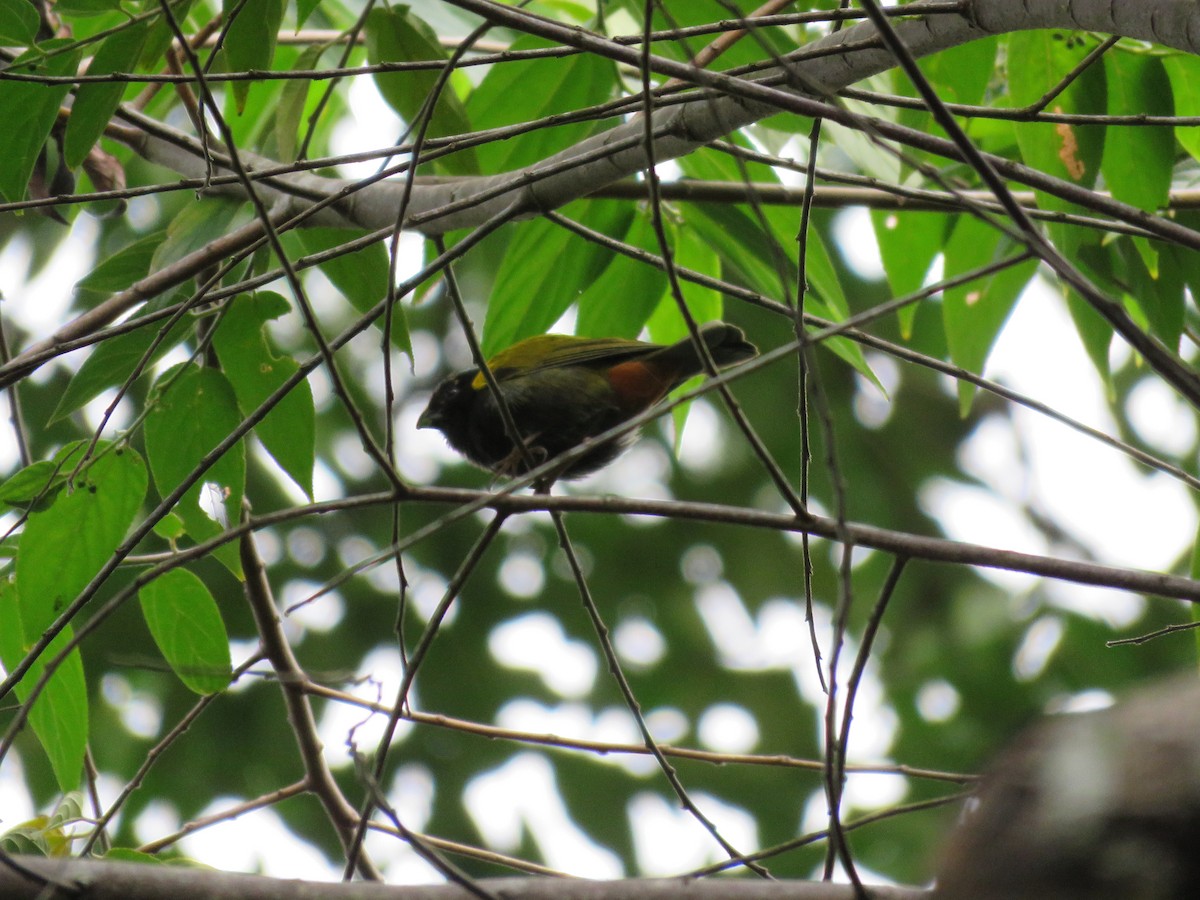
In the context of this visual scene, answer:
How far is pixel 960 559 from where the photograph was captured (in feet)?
5.85

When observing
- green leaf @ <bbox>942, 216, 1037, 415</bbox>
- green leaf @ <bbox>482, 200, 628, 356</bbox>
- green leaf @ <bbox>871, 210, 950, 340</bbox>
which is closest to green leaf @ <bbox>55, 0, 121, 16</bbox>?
green leaf @ <bbox>482, 200, 628, 356</bbox>

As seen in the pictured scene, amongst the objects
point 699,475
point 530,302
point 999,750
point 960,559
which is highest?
point 699,475

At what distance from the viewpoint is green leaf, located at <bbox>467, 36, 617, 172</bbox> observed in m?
3.54

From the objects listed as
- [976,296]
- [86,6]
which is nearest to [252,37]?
[86,6]

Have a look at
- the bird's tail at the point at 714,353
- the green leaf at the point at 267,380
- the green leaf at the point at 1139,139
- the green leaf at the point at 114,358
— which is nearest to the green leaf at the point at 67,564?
the green leaf at the point at 114,358

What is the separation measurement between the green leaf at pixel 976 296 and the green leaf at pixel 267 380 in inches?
86.1

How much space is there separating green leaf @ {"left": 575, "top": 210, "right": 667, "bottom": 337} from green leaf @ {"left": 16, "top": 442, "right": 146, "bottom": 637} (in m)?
1.57

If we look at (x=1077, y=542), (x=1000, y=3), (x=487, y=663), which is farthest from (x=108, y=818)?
(x=1077, y=542)

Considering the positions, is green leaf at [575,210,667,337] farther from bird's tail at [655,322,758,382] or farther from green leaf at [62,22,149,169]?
green leaf at [62,22,149,169]

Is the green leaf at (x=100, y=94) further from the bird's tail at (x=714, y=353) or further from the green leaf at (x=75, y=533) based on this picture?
the bird's tail at (x=714, y=353)

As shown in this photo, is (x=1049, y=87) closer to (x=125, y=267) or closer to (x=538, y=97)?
(x=538, y=97)

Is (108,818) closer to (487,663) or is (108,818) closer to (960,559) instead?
(960,559)

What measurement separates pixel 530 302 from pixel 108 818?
6.29ft

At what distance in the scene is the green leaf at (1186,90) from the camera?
3.25 meters
